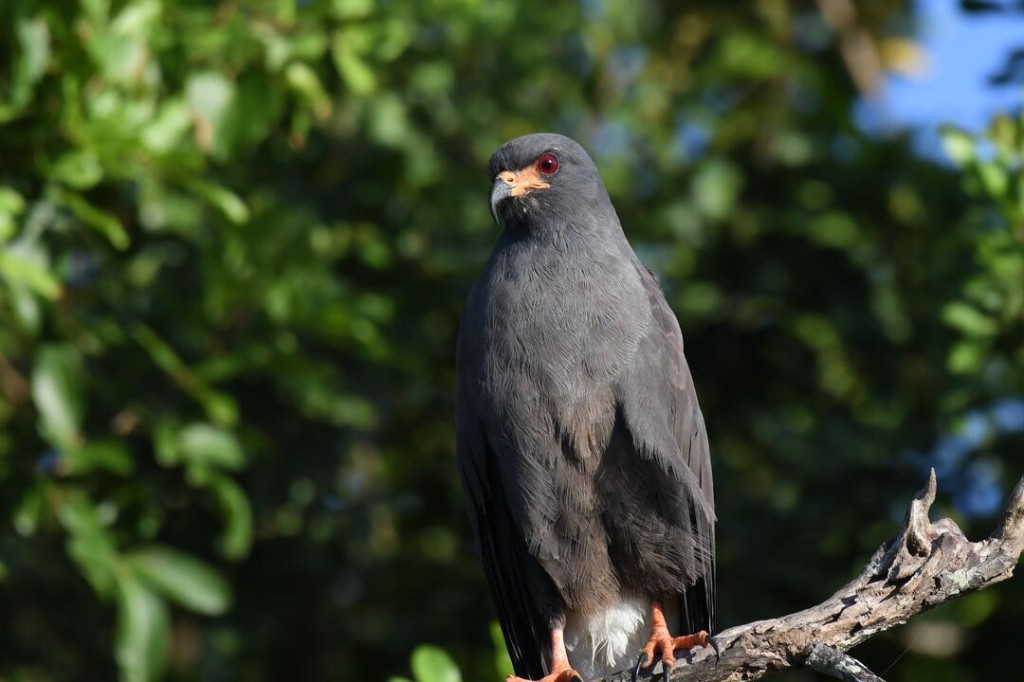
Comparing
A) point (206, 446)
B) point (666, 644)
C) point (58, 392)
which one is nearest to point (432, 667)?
point (666, 644)

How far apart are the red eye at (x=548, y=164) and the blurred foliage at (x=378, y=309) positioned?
0.80 meters

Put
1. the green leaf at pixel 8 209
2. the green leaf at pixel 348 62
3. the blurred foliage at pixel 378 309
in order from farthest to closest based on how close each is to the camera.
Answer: the green leaf at pixel 348 62
the blurred foliage at pixel 378 309
the green leaf at pixel 8 209

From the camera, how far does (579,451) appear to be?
4.44m

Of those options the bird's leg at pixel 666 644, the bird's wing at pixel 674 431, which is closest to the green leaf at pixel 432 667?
the bird's leg at pixel 666 644

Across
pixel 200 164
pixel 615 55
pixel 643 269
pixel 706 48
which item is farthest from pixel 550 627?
pixel 706 48

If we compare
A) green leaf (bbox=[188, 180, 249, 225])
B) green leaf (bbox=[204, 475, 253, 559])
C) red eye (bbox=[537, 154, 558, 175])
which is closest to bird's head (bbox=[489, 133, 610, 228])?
red eye (bbox=[537, 154, 558, 175])

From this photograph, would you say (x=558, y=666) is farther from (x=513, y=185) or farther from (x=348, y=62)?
(x=348, y=62)

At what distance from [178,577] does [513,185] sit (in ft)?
6.30

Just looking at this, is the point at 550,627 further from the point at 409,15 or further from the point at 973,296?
the point at 409,15

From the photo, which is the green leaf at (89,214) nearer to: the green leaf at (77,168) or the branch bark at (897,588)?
the green leaf at (77,168)

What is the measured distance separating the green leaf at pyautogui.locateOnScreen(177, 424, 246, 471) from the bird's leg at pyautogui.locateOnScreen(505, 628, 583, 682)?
1398 mm

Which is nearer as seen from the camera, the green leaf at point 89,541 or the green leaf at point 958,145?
the green leaf at point 89,541

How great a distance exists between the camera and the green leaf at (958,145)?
541 cm

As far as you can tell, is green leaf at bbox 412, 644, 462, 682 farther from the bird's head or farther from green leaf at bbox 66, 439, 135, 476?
the bird's head
